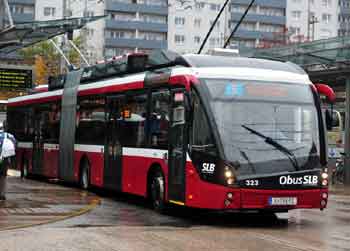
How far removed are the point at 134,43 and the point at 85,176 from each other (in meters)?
77.7

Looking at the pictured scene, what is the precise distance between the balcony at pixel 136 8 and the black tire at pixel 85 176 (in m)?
75.2

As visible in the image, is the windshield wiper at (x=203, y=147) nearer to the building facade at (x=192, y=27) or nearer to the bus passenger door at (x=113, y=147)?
the bus passenger door at (x=113, y=147)

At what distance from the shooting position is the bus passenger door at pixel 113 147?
706 inches

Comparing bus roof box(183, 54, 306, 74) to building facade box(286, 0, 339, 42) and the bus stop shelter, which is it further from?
building facade box(286, 0, 339, 42)

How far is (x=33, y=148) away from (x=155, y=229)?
13.9 metres

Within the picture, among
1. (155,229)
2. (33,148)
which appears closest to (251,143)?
(155,229)

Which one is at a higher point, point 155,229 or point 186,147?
point 186,147

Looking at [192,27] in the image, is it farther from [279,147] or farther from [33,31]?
[279,147]

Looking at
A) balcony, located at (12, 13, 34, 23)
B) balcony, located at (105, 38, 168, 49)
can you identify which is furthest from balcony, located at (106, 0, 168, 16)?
balcony, located at (12, 13, 34, 23)

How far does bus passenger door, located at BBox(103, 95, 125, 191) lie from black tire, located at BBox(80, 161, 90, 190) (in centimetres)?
172

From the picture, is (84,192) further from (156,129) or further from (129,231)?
(129,231)

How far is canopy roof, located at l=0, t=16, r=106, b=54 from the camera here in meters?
21.4

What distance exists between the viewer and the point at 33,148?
2602 centimetres

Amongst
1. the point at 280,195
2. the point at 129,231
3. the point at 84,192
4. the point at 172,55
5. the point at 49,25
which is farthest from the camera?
the point at 49,25
